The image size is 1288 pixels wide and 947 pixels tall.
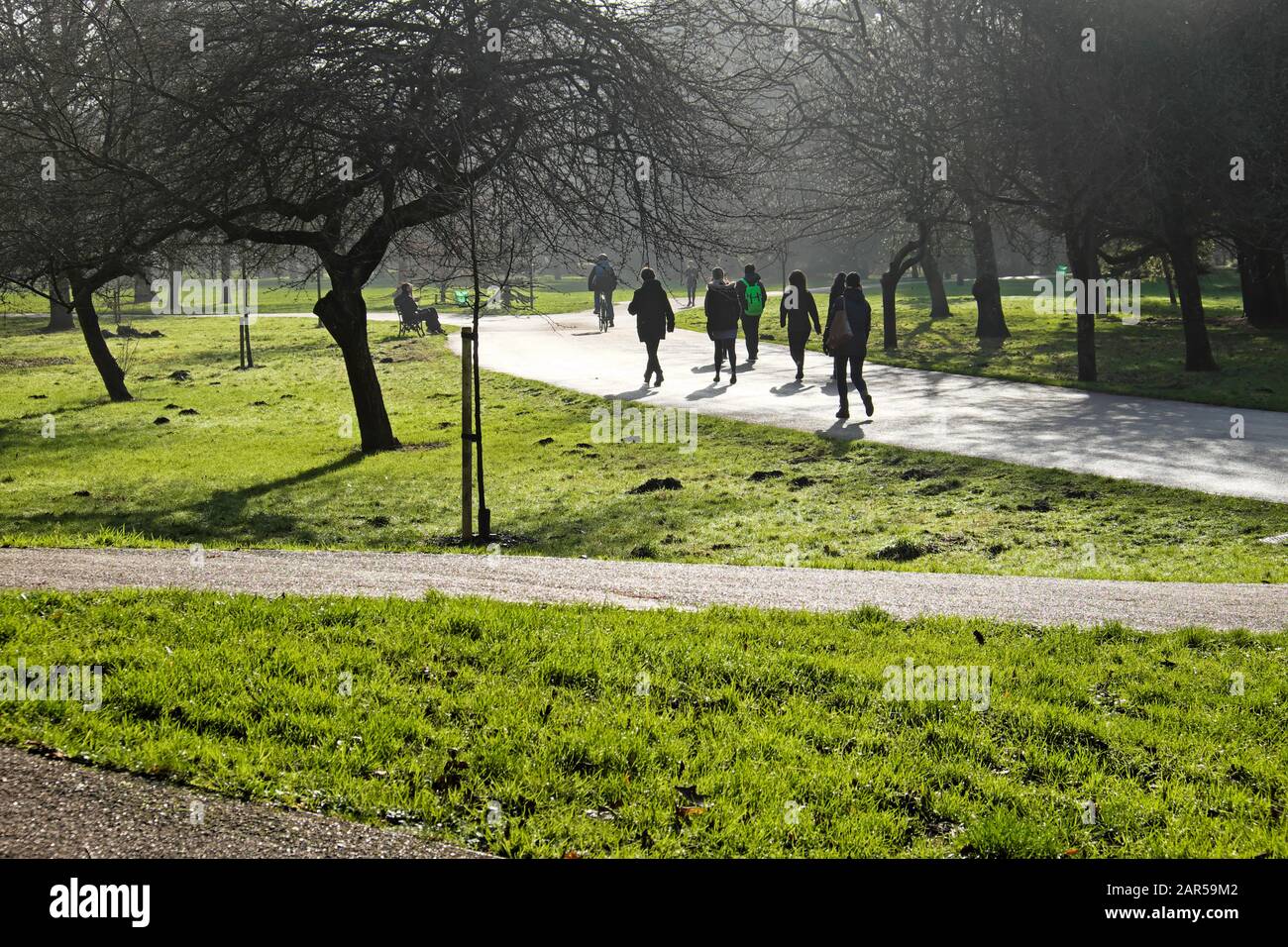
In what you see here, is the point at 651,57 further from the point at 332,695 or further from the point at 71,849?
the point at 71,849

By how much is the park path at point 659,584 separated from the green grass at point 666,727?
2.31ft

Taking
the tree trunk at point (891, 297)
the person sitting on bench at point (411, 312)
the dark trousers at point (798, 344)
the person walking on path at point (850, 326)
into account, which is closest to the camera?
the person walking on path at point (850, 326)

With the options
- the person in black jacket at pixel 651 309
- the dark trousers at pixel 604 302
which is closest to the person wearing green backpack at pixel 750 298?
the person in black jacket at pixel 651 309

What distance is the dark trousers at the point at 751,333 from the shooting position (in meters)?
26.8

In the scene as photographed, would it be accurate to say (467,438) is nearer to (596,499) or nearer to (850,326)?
(596,499)

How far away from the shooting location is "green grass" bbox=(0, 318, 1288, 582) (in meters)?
11.7

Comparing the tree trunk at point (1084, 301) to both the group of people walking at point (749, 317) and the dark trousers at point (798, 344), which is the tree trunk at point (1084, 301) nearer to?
the group of people walking at point (749, 317)

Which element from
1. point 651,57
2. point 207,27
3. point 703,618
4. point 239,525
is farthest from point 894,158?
point 703,618

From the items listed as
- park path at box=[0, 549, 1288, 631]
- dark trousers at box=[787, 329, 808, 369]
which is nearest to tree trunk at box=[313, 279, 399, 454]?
park path at box=[0, 549, 1288, 631]

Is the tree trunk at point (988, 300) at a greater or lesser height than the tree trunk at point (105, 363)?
greater

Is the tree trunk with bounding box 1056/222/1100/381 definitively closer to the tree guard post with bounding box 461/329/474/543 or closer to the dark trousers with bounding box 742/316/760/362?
the dark trousers with bounding box 742/316/760/362

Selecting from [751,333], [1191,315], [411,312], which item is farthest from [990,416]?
[411,312]

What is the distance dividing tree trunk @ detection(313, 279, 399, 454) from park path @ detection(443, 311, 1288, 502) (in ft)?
10.3
